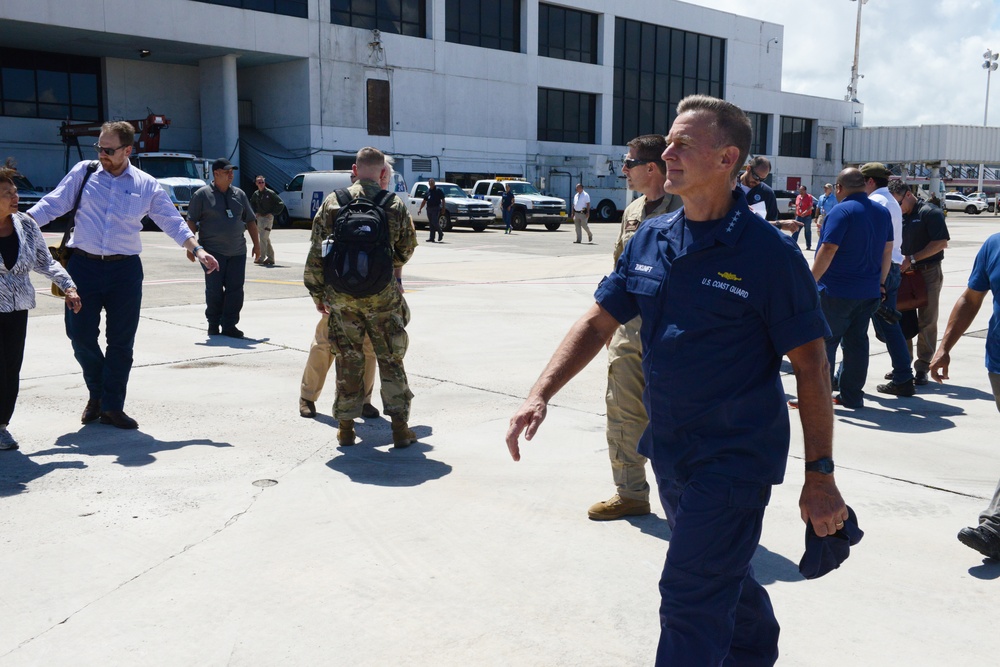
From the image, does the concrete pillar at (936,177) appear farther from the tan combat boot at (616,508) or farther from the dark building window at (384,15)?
the tan combat boot at (616,508)

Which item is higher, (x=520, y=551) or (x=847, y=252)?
(x=847, y=252)

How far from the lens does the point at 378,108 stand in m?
40.6

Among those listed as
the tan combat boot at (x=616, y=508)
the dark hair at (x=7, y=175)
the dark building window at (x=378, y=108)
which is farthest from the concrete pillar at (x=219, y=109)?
the tan combat boot at (x=616, y=508)

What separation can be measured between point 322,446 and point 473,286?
9067 millimetres

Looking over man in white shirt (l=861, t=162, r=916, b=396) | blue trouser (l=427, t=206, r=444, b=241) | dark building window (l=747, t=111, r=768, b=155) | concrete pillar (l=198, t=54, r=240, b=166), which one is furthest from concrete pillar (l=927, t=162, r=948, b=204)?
man in white shirt (l=861, t=162, r=916, b=396)

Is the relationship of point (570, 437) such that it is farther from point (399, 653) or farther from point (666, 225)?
point (666, 225)

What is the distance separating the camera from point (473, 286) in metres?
14.8

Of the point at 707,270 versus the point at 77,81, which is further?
the point at 77,81

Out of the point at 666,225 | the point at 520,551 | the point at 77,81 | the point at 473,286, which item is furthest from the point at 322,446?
the point at 77,81

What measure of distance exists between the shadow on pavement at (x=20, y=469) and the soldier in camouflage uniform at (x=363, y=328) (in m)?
1.58

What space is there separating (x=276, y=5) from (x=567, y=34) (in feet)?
53.6

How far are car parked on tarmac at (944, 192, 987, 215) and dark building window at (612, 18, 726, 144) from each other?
60.8 feet

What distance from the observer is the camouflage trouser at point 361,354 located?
5750 millimetres

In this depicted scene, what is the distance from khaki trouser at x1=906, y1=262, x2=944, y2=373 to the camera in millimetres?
8352
